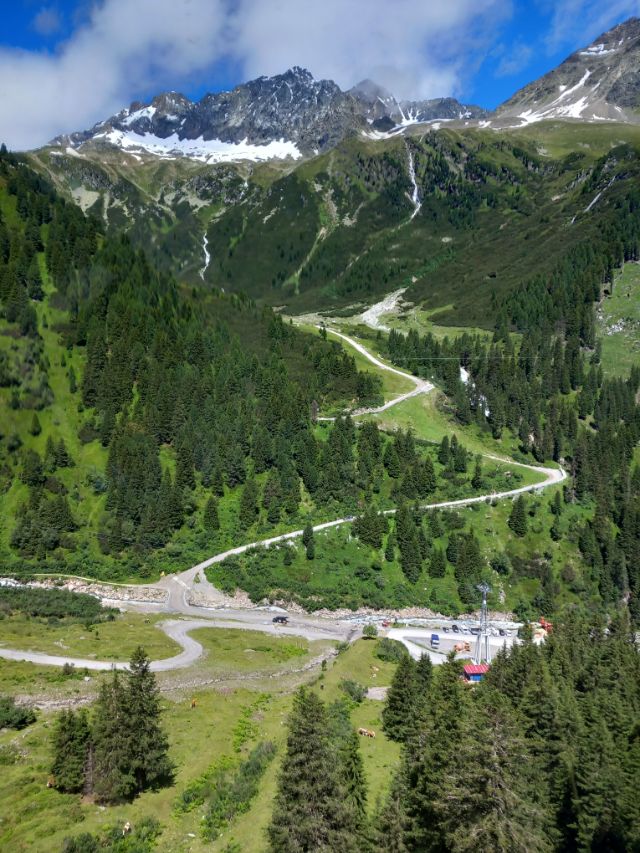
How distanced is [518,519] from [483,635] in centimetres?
3394

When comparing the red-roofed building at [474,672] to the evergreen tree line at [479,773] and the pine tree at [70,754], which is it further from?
the pine tree at [70,754]

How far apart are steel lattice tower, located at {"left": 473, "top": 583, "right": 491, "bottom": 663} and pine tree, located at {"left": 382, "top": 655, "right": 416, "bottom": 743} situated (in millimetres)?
31892

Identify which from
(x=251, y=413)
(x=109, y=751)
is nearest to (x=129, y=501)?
(x=251, y=413)

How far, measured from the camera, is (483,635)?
98.8 m

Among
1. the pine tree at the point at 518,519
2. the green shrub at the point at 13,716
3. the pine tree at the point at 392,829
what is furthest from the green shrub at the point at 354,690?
the pine tree at the point at 518,519

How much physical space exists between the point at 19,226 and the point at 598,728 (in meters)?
169

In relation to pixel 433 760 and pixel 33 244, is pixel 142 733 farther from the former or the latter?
pixel 33 244

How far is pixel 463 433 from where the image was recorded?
15875 cm

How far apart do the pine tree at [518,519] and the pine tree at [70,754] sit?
10302 centimetres

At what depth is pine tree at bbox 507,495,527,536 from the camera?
124438 mm

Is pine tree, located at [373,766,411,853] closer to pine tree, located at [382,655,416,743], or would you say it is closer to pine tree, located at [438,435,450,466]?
pine tree, located at [382,655,416,743]

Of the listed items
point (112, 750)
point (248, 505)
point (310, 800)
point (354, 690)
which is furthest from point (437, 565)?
point (310, 800)

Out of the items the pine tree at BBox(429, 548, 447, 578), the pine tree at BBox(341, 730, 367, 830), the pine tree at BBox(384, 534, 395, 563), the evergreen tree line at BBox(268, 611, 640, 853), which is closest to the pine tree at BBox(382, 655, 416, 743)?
the evergreen tree line at BBox(268, 611, 640, 853)

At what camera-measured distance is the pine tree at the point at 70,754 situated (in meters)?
38.3
